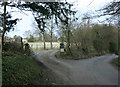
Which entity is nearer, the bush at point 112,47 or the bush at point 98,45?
the bush at point 112,47

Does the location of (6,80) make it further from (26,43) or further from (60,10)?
(26,43)

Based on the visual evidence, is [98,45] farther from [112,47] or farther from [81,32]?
[81,32]

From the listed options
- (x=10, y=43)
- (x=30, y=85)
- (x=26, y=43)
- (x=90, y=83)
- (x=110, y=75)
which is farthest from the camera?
(x=26, y=43)

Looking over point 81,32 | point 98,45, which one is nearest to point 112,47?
point 98,45

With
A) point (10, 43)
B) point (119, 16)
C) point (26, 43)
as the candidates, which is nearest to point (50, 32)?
point (26, 43)

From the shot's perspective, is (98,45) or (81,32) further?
(81,32)

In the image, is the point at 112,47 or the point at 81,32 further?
the point at 81,32

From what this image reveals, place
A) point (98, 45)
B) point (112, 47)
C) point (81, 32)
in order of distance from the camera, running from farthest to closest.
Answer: point (81, 32)
point (98, 45)
point (112, 47)

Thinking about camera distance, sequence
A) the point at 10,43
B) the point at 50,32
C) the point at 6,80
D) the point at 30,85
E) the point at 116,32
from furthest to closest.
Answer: the point at 50,32 < the point at 10,43 < the point at 30,85 < the point at 6,80 < the point at 116,32

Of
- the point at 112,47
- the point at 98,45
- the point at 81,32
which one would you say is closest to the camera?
the point at 112,47

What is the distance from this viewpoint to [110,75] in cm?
297

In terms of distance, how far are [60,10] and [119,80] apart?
388 centimetres

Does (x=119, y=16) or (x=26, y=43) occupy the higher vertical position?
(x=119, y=16)

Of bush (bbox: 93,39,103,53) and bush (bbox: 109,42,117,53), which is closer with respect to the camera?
bush (bbox: 109,42,117,53)
